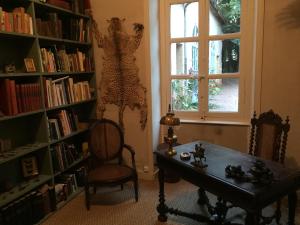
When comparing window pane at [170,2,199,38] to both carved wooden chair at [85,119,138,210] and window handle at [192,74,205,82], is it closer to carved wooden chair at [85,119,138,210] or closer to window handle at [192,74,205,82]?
window handle at [192,74,205,82]

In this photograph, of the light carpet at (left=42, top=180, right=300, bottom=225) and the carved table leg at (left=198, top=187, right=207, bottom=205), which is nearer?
the light carpet at (left=42, top=180, right=300, bottom=225)

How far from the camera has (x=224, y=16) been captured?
10.1ft

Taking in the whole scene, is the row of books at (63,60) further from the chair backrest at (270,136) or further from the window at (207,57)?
the chair backrest at (270,136)

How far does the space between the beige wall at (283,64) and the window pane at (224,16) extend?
18.2 inches

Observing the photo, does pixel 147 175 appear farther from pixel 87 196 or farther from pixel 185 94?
pixel 185 94

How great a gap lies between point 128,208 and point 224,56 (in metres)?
2.13

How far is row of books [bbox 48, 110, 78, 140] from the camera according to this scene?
2.69 m

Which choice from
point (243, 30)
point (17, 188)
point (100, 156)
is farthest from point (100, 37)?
point (17, 188)

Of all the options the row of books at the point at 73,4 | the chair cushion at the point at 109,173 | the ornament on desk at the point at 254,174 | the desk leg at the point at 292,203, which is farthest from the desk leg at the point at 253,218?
the row of books at the point at 73,4

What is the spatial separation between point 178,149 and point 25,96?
1.51 meters

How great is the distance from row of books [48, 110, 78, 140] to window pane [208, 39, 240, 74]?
1828 mm

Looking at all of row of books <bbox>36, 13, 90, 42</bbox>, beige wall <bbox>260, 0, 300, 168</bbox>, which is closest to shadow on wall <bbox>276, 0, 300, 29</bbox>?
beige wall <bbox>260, 0, 300, 168</bbox>

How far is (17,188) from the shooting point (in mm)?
2359

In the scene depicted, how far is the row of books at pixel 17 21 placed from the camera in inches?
83.9
